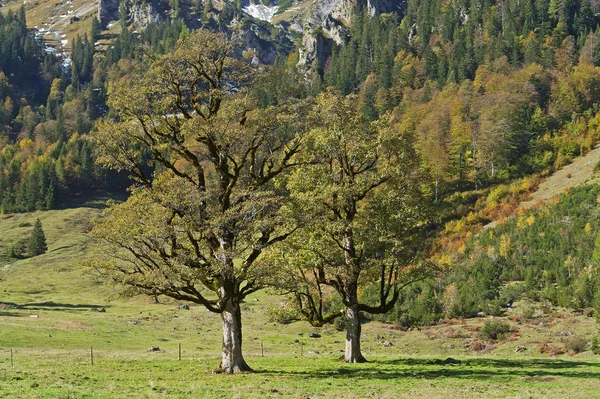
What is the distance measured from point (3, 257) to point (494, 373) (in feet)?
453

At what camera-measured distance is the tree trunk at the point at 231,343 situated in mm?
27578

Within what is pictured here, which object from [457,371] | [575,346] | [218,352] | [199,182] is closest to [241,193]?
[199,182]

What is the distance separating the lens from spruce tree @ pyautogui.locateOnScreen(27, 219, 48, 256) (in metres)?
144

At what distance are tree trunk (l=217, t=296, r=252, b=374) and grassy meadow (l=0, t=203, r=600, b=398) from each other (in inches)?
52.2

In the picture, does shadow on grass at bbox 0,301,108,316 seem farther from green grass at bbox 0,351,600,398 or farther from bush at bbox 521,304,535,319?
bush at bbox 521,304,535,319

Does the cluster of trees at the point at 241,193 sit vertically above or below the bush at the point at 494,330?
above

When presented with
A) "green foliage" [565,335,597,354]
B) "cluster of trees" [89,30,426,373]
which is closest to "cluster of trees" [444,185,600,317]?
"green foliage" [565,335,597,354]

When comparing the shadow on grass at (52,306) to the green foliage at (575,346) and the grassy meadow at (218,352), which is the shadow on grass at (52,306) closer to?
the grassy meadow at (218,352)

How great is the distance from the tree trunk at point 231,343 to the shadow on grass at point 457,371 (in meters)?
1.31

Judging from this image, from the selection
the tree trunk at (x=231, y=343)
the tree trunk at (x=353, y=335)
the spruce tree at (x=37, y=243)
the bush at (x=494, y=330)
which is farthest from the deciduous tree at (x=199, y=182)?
the spruce tree at (x=37, y=243)

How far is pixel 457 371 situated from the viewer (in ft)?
95.6

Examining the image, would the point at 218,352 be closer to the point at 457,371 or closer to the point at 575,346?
the point at 457,371

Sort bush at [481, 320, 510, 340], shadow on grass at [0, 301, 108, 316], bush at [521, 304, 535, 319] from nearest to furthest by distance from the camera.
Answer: bush at [481, 320, 510, 340]
bush at [521, 304, 535, 319]
shadow on grass at [0, 301, 108, 316]

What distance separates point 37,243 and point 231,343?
132 m
